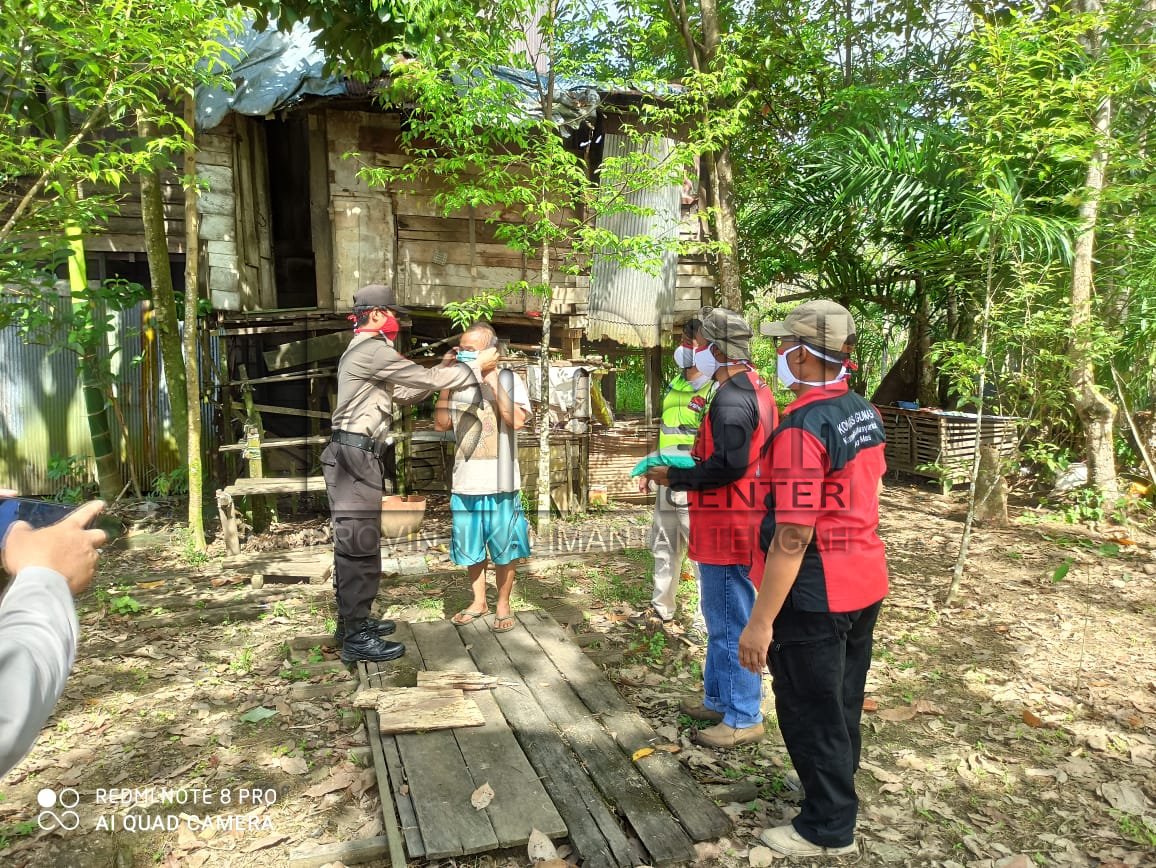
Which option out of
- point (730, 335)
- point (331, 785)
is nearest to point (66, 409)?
point (331, 785)

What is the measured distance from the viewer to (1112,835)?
130 inches

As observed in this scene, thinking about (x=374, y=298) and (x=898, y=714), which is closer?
(x=898, y=714)

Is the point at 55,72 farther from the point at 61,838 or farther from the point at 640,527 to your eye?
the point at 640,527

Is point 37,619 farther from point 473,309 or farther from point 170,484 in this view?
point 170,484

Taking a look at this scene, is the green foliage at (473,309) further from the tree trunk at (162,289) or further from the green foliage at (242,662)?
the green foliage at (242,662)

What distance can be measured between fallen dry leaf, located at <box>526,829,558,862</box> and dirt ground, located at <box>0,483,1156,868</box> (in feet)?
0.35

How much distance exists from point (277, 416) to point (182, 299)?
7.82 feet

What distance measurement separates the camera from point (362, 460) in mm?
4668

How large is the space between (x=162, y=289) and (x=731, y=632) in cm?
753

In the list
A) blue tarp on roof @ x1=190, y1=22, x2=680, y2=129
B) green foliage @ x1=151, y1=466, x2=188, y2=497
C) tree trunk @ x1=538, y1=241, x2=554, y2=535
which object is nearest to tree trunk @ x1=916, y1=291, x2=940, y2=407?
blue tarp on roof @ x1=190, y1=22, x2=680, y2=129

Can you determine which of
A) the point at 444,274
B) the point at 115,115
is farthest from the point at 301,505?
the point at 115,115

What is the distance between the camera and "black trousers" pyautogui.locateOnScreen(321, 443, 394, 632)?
4.61 m

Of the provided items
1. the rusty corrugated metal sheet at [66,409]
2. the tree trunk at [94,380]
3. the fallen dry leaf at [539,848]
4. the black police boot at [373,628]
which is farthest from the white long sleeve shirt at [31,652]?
the rusty corrugated metal sheet at [66,409]

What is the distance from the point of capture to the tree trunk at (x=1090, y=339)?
6.74 metres
